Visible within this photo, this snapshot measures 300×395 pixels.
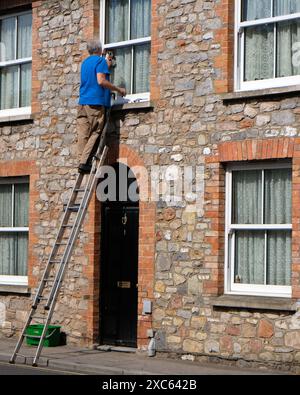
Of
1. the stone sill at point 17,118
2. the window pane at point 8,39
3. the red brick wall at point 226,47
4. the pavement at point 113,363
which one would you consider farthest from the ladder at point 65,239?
the window pane at point 8,39

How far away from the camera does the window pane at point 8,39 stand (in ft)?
62.9

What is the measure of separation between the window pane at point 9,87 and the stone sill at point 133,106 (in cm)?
297

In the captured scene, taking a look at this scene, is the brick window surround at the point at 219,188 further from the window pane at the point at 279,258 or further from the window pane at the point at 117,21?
the window pane at the point at 117,21

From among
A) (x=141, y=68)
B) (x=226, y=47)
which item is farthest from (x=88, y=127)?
(x=226, y=47)

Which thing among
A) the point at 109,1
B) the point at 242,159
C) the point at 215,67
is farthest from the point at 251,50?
the point at 109,1

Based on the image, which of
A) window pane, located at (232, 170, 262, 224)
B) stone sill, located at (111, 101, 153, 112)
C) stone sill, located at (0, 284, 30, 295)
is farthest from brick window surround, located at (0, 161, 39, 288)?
window pane, located at (232, 170, 262, 224)

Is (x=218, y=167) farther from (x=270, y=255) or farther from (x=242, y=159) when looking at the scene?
(x=270, y=255)

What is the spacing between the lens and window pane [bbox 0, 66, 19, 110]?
19125 mm

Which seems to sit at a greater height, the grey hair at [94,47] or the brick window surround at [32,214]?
the grey hair at [94,47]

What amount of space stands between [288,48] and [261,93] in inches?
33.6

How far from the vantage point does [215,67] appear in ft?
51.3

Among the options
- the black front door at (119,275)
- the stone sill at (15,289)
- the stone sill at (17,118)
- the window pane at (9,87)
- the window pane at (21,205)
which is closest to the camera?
the black front door at (119,275)

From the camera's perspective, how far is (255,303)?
48.2ft

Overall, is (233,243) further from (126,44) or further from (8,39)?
(8,39)
